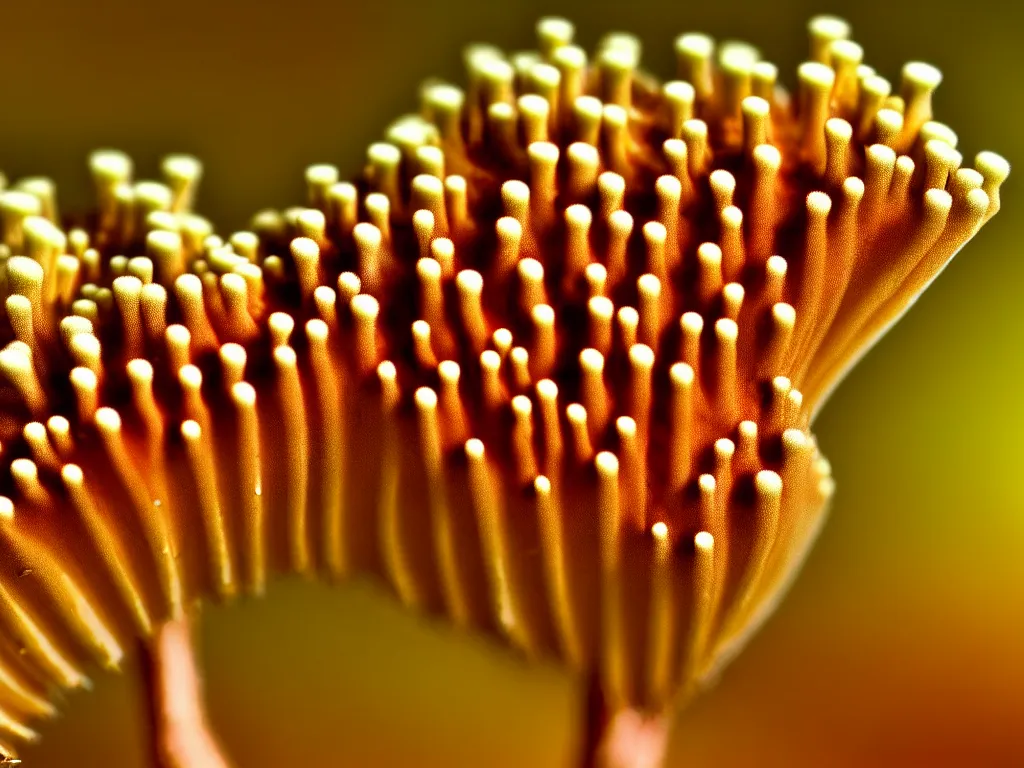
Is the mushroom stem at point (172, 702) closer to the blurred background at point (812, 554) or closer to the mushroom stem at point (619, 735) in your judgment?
the mushroom stem at point (619, 735)

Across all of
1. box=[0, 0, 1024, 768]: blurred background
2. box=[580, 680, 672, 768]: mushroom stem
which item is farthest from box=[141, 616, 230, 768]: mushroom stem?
box=[0, 0, 1024, 768]: blurred background

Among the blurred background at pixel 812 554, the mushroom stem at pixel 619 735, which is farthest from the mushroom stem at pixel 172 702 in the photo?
the blurred background at pixel 812 554

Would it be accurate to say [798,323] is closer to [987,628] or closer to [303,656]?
[987,628]

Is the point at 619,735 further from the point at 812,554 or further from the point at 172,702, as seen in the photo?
the point at 812,554

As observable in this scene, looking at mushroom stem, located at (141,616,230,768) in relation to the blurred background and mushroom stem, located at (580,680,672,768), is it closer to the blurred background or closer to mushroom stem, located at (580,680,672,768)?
mushroom stem, located at (580,680,672,768)

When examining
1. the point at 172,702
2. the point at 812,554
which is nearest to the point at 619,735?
the point at 172,702

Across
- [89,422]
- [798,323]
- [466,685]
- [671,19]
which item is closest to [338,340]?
[89,422]
